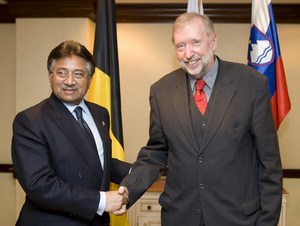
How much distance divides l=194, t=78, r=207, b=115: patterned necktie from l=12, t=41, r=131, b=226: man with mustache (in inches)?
24.1

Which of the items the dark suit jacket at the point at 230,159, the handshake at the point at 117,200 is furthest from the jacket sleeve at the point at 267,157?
the handshake at the point at 117,200

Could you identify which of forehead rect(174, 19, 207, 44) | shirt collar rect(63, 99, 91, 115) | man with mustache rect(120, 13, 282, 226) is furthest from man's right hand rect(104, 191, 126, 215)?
forehead rect(174, 19, 207, 44)

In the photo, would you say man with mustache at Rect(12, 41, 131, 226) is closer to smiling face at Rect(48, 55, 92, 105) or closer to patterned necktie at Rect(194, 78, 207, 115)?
smiling face at Rect(48, 55, 92, 105)

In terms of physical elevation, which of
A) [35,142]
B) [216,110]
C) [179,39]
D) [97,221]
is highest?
[179,39]

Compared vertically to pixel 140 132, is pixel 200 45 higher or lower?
higher

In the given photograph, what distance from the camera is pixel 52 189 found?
1.95 m

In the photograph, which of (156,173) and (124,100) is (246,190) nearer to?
(156,173)

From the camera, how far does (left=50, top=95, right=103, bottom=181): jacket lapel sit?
2070mm

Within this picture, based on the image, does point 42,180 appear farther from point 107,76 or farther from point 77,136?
point 107,76

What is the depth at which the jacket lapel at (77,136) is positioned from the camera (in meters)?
2.07

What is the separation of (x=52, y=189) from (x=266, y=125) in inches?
44.1

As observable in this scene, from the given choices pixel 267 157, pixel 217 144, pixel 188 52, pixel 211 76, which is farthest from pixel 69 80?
pixel 267 157

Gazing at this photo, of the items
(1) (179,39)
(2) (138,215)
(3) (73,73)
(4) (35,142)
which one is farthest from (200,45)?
(2) (138,215)

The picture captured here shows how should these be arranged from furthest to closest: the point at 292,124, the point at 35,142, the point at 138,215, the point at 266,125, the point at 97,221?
the point at 292,124, the point at 138,215, the point at 97,221, the point at 35,142, the point at 266,125
